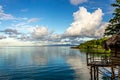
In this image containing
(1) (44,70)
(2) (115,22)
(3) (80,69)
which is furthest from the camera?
(3) (80,69)

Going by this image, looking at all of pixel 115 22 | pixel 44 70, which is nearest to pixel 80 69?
pixel 44 70

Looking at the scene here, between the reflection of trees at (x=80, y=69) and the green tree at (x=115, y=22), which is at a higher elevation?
the green tree at (x=115, y=22)

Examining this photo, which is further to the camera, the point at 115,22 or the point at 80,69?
the point at 80,69

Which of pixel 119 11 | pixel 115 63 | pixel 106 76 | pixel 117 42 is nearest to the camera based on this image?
pixel 117 42

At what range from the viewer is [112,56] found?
27828mm

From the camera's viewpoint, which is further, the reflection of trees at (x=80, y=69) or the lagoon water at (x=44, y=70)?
the lagoon water at (x=44, y=70)

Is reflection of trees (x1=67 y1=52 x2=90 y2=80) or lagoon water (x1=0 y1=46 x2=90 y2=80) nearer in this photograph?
reflection of trees (x1=67 y1=52 x2=90 y2=80)

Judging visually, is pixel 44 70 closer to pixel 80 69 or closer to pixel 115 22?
pixel 80 69

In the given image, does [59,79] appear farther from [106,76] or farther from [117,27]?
[117,27]

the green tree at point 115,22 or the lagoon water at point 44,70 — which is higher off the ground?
the green tree at point 115,22

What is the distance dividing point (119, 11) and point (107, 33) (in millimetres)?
4818

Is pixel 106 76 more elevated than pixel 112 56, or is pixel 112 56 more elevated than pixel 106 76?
pixel 112 56

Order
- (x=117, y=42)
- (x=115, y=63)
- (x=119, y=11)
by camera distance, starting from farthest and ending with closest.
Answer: (x=119, y=11) < (x=115, y=63) < (x=117, y=42)

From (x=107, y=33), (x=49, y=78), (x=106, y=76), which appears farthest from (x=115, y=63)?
(x=49, y=78)
